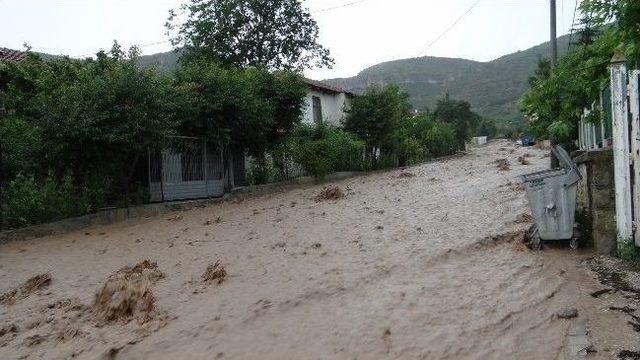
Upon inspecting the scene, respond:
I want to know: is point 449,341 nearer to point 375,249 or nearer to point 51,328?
point 375,249

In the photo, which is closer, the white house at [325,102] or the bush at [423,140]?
the white house at [325,102]

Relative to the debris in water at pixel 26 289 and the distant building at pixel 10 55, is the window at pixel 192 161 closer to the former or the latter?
the distant building at pixel 10 55

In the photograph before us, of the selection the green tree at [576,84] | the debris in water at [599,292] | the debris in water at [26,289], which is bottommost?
the debris in water at [26,289]

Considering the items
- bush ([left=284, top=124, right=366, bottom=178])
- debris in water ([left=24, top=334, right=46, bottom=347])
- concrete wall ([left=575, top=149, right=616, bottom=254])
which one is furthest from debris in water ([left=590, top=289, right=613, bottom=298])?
bush ([left=284, top=124, right=366, bottom=178])

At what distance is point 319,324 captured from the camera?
4.07 meters

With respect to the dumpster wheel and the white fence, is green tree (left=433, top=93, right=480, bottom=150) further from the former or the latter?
the white fence

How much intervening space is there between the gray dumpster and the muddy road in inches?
9.2

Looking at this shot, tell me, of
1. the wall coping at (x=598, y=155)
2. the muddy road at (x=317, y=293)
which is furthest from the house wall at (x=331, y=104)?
the wall coping at (x=598, y=155)

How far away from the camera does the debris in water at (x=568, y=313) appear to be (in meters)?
3.67

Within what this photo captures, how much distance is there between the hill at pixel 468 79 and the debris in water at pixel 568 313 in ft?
249

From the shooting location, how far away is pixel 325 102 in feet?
94.1

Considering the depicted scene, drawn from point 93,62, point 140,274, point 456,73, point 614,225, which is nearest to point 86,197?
point 93,62

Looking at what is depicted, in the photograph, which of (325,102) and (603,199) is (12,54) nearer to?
(325,102)

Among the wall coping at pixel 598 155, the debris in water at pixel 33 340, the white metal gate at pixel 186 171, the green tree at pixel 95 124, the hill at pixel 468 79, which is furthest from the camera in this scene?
the hill at pixel 468 79
